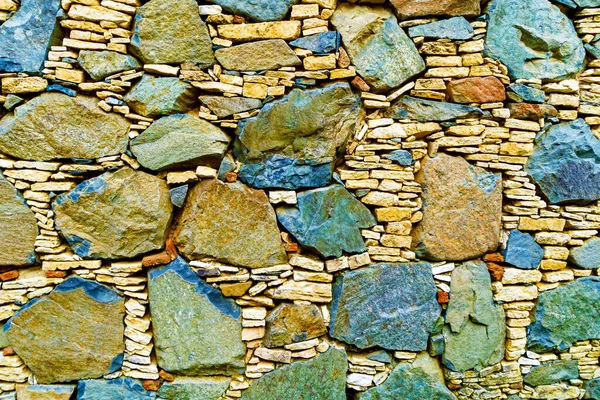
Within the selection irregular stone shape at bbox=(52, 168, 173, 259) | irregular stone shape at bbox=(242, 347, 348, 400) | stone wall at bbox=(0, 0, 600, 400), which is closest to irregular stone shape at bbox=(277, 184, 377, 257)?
stone wall at bbox=(0, 0, 600, 400)

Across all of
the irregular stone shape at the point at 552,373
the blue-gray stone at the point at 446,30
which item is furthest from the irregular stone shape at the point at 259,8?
the irregular stone shape at the point at 552,373

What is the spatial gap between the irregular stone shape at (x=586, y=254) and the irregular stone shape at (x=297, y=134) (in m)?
1.94

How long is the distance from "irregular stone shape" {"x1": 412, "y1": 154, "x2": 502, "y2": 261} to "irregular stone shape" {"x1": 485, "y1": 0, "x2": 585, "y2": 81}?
79 centimetres

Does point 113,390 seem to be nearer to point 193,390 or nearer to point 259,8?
point 193,390

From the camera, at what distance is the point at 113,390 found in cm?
283

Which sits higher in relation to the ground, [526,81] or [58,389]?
[526,81]

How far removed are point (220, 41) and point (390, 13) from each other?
1.23 meters

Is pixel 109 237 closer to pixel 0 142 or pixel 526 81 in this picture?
pixel 0 142

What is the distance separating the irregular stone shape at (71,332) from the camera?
277 cm

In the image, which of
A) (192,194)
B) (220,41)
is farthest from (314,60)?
(192,194)

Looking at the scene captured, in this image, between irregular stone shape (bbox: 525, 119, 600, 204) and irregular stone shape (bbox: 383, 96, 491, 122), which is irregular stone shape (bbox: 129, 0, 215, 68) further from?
irregular stone shape (bbox: 525, 119, 600, 204)

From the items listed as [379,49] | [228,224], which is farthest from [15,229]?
[379,49]

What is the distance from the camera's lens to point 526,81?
2971 millimetres

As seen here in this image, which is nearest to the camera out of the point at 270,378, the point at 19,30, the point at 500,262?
the point at 19,30
